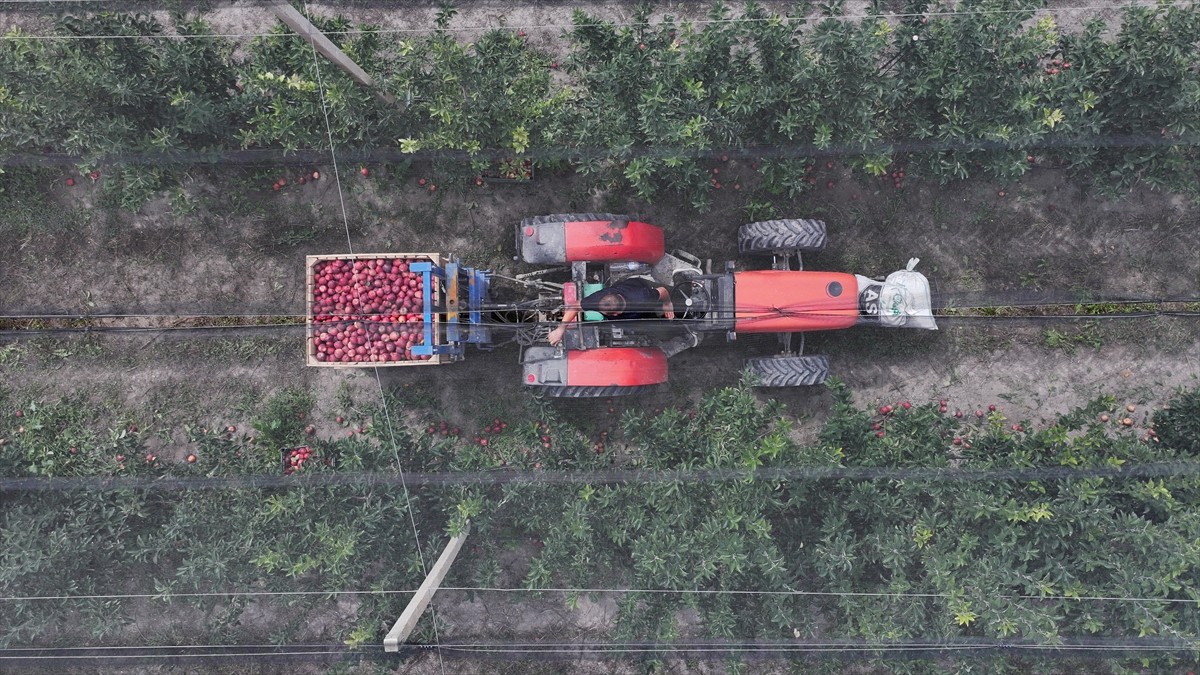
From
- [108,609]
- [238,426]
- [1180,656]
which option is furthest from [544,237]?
[1180,656]

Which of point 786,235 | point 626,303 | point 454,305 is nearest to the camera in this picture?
point 626,303

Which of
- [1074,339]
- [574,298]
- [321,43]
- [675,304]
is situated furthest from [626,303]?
[1074,339]

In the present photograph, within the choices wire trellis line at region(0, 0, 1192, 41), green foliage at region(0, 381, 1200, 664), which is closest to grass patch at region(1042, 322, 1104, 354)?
green foliage at region(0, 381, 1200, 664)

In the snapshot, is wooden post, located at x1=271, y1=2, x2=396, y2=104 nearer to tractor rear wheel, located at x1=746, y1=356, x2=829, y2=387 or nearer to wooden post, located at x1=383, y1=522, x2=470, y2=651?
wooden post, located at x1=383, y1=522, x2=470, y2=651

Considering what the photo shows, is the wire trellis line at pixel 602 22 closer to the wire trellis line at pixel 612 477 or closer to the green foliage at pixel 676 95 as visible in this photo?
the green foliage at pixel 676 95

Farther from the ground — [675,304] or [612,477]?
[675,304]

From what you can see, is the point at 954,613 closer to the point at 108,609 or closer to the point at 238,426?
the point at 238,426

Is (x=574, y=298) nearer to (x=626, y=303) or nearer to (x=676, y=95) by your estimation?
(x=626, y=303)

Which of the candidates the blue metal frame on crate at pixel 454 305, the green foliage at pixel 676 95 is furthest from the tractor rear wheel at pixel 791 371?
the blue metal frame on crate at pixel 454 305
